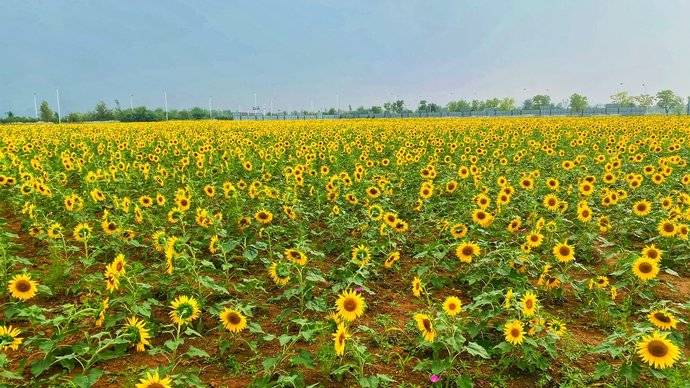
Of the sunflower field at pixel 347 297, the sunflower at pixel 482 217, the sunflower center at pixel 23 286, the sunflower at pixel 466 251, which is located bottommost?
the sunflower field at pixel 347 297

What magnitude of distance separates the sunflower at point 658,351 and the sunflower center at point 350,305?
1.76 metres

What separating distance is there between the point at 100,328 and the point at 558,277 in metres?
4.04

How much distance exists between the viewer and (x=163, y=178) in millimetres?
8352

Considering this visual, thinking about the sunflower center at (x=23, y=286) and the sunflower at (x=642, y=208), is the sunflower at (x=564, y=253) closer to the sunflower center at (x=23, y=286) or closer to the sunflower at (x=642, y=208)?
the sunflower at (x=642, y=208)

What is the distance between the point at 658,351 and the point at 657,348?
17 mm

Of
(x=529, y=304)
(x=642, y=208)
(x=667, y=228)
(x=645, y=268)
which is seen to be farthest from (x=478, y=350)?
(x=642, y=208)

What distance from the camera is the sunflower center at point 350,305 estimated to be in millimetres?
3387

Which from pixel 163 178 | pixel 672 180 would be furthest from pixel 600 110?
pixel 163 178

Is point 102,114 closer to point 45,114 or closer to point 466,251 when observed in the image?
point 45,114

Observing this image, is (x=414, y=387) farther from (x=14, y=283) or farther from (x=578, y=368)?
(x=14, y=283)

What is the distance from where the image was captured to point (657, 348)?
2895mm

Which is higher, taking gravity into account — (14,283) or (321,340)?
(14,283)

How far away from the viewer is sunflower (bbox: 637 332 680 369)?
112 inches

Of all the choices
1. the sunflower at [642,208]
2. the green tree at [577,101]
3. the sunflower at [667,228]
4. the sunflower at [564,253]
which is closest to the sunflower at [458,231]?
the sunflower at [564,253]
